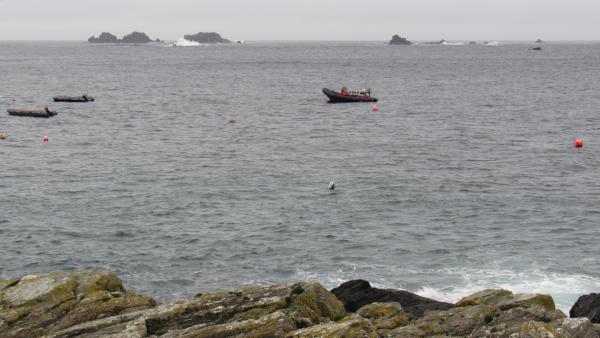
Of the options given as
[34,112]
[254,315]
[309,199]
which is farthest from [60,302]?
[34,112]

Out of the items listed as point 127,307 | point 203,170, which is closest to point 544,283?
point 127,307

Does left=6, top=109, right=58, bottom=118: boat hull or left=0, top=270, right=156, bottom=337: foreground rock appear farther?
left=6, top=109, right=58, bottom=118: boat hull

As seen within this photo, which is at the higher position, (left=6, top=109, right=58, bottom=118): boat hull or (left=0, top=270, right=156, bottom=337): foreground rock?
(left=0, top=270, right=156, bottom=337): foreground rock

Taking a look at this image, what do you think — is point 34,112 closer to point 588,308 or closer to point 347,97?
point 347,97

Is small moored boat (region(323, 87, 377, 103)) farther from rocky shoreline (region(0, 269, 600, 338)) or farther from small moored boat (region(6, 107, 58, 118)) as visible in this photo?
rocky shoreline (region(0, 269, 600, 338))

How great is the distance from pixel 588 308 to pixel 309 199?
27289 mm

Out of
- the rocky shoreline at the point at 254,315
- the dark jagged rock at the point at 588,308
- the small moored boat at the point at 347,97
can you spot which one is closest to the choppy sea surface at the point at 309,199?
the dark jagged rock at the point at 588,308

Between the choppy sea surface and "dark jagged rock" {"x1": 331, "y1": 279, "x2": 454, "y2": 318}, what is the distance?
389 cm

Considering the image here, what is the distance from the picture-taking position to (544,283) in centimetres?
3744

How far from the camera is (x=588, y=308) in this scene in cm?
2945

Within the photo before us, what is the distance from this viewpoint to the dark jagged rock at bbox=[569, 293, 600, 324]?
93.3 ft

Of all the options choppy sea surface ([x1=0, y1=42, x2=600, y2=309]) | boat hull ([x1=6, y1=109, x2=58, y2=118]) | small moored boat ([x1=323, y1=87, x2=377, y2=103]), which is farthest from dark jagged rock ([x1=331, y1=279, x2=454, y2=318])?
small moored boat ([x1=323, y1=87, x2=377, y2=103])

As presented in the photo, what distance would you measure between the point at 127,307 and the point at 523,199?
3494 cm

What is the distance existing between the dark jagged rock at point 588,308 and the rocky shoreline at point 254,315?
98 mm
